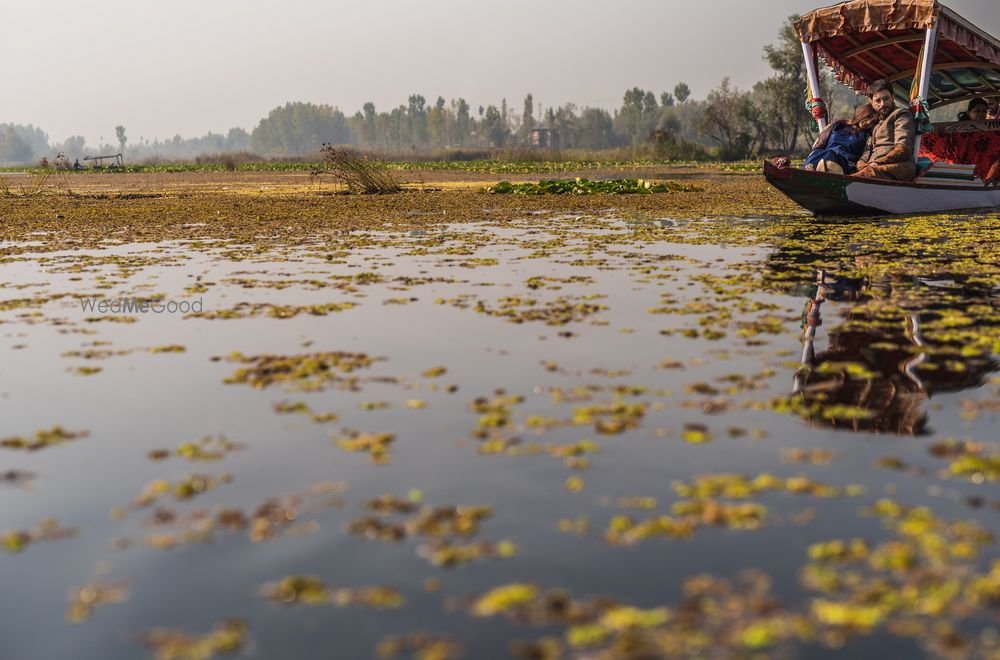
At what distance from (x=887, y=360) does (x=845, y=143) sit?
10.8 meters

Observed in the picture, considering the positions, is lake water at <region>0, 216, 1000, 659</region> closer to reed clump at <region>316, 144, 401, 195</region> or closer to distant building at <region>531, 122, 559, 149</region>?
reed clump at <region>316, 144, 401, 195</region>

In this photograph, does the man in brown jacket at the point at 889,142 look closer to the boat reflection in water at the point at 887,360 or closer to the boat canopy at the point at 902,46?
the boat canopy at the point at 902,46

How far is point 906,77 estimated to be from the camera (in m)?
17.4

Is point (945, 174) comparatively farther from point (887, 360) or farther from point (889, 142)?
point (887, 360)

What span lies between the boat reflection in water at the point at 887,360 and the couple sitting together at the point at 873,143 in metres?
7.17

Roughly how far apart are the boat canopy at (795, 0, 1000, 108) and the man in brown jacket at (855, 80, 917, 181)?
54cm

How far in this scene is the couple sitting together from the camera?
1493cm

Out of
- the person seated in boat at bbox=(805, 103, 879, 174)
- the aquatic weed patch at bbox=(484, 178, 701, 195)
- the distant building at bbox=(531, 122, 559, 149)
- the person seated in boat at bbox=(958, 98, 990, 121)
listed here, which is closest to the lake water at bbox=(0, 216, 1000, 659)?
the person seated in boat at bbox=(805, 103, 879, 174)

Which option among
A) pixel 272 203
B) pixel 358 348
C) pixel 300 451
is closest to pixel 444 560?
pixel 300 451

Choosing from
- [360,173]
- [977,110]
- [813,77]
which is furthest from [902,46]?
[360,173]

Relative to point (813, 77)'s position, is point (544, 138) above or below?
above

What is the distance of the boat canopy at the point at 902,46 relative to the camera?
14.4m

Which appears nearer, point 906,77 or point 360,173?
point 906,77

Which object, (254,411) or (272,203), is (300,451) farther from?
(272,203)
